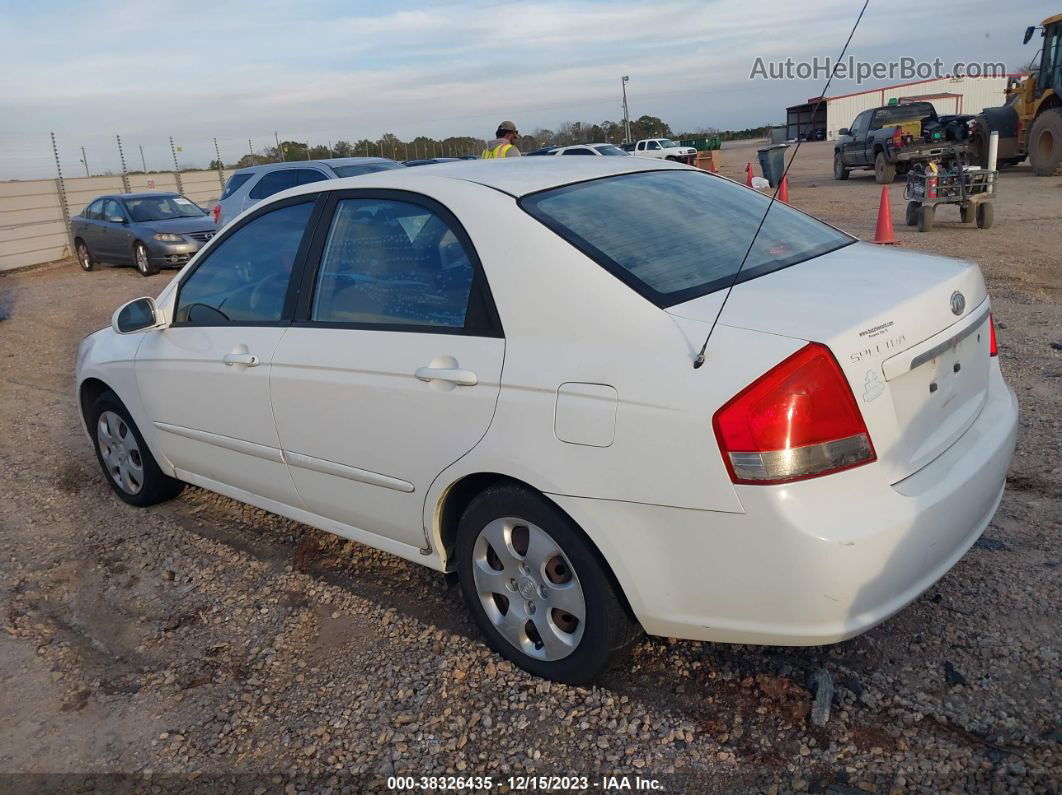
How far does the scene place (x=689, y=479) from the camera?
7.56ft

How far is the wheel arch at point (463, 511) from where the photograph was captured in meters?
2.58

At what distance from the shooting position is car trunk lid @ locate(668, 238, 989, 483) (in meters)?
2.32

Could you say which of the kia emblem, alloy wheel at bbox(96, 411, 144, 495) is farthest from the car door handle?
alloy wheel at bbox(96, 411, 144, 495)

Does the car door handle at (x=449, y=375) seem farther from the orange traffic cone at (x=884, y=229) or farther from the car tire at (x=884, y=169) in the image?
the car tire at (x=884, y=169)

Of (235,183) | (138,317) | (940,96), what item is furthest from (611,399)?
(940,96)

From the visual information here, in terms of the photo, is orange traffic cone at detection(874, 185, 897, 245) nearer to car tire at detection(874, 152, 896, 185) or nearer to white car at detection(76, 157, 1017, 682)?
white car at detection(76, 157, 1017, 682)

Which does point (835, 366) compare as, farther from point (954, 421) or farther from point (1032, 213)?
point (1032, 213)

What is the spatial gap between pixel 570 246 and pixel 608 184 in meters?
0.64

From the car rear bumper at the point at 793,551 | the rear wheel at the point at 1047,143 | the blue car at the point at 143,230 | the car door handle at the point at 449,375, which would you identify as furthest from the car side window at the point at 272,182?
the rear wheel at the point at 1047,143

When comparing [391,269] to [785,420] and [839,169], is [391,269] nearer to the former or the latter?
[785,420]

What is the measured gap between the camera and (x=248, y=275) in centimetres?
382

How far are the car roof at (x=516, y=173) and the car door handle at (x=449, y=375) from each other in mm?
665

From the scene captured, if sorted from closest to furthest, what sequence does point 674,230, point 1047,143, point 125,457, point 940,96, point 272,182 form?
point 674,230, point 125,457, point 272,182, point 1047,143, point 940,96

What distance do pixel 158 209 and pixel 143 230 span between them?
0.98 m
